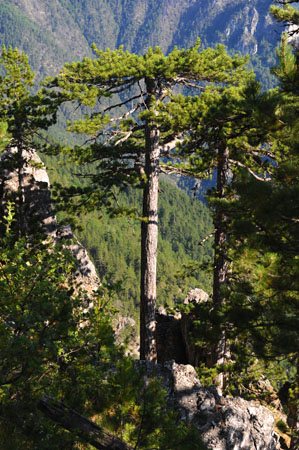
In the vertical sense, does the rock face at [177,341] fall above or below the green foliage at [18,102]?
below

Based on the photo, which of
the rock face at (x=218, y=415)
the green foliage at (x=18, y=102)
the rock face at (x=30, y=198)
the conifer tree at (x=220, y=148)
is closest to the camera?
the rock face at (x=218, y=415)

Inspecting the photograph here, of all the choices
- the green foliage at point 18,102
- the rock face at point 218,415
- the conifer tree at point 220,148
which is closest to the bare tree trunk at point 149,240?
the conifer tree at point 220,148

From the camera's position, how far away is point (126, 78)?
38.7 ft

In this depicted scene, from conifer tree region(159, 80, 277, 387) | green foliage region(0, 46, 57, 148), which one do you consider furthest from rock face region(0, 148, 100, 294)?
conifer tree region(159, 80, 277, 387)

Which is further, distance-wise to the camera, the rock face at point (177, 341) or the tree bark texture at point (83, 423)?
the rock face at point (177, 341)

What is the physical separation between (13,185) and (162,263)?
144 meters

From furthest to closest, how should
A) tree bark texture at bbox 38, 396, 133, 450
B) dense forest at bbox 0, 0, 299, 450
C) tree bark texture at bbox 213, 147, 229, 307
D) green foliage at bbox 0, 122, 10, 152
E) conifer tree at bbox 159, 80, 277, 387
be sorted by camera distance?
tree bark texture at bbox 213, 147, 229, 307 → conifer tree at bbox 159, 80, 277, 387 → tree bark texture at bbox 38, 396, 133, 450 → dense forest at bbox 0, 0, 299, 450 → green foliage at bbox 0, 122, 10, 152

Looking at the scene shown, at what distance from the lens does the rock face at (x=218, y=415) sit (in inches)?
272

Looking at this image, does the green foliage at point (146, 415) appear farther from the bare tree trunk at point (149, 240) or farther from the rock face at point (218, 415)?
the bare tree trunk at point (149, 240)

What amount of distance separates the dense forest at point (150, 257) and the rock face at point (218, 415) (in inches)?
29.6

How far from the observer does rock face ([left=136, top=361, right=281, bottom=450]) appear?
22.7ft

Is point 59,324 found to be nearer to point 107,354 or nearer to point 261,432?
point 107,354

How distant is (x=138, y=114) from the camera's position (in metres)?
10.9

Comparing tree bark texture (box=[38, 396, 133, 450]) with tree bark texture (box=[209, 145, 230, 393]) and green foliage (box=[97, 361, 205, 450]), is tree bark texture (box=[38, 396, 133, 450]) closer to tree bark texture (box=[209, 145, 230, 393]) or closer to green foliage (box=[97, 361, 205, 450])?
green foliage (box=[97, 361, 205, 450])
